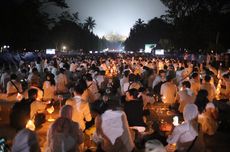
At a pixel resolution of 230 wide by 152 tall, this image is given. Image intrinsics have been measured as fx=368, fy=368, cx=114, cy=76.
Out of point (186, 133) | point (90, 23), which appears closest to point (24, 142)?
point (186, 133)

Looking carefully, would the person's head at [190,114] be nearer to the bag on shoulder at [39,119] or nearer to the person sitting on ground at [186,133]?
the person sitting on ground at [186,133]

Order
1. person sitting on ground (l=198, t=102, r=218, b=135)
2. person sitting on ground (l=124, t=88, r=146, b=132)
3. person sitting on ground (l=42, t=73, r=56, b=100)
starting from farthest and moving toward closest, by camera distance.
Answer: person sitting on ground (l=42, t=73, r=56, b=100), person sitting on ground (l=198, t=102, r=218, b=135), person sitting on ground (l=124, t=88, r=146, b=132)

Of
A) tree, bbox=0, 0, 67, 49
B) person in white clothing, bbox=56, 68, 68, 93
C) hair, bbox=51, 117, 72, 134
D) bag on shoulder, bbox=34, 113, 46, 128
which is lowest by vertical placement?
bag on shoulder, bbox=34, 113, 46, 128

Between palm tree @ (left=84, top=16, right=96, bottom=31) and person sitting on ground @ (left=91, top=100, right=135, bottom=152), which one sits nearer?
person sitting on ground @ (left=91, top=100, right=135, bottom=152)

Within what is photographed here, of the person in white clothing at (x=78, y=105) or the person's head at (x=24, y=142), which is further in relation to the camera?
the person in white clothing at (x=78, y=105)

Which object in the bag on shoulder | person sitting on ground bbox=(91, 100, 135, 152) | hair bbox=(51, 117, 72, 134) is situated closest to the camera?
hair bbox=(51, 117, 72, 134)

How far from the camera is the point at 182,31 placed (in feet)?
176

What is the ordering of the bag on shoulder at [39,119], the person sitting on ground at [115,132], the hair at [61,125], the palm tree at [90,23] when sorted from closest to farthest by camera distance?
the hair at [61,125]
the person sitting on ground at [115,132]
the bag on shoulder at [39,119]
the palm tree at [90,23]

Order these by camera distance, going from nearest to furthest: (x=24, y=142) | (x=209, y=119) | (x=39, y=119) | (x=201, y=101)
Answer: (x=24, y=142)
(x=209, y=119)
(x=201, y=101)
(x=39, y=119)

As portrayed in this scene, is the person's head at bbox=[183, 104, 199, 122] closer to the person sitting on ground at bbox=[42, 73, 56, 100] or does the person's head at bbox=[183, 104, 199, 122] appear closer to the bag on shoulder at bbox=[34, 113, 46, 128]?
the bag on shoulder at bbox=[34, 113, 46, 128]

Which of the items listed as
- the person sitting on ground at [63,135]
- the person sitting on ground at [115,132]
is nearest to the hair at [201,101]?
the person sitting on ground at [115,132]

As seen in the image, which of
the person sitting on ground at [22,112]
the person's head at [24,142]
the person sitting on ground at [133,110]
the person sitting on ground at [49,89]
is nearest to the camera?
the person's head at [24,142]

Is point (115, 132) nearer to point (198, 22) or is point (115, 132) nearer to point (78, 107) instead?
point (78, 107)

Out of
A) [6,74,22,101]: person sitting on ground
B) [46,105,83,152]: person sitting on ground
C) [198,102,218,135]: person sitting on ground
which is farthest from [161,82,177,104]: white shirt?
[46,105,83,152]: person sitting on ground
